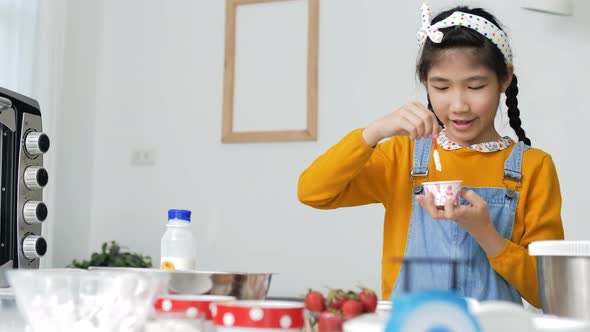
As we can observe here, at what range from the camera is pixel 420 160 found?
1617 mm

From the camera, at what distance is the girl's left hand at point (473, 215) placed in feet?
3.87

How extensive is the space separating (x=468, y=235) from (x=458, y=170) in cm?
18

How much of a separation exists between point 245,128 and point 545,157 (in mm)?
2194

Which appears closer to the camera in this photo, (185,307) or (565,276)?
(185,307)

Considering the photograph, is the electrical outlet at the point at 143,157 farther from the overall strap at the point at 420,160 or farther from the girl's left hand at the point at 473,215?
the girl's left hand at the point at 473,215

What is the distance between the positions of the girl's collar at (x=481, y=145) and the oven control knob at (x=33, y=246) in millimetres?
886

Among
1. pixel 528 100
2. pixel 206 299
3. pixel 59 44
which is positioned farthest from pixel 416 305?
pixel 59 44

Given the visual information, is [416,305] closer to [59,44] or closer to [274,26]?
[274,26]

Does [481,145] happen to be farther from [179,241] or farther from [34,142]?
[34,142]

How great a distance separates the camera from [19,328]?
2.67 ft

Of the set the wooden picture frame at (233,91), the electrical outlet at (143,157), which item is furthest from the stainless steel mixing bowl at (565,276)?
the electrical outlet at (143,157)

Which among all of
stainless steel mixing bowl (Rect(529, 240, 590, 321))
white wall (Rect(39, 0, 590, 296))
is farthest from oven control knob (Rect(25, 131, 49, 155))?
white wall (Rect(39, 0, 590, 296))

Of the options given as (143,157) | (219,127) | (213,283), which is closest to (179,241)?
(213,283)

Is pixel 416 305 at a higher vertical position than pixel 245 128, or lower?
lower
